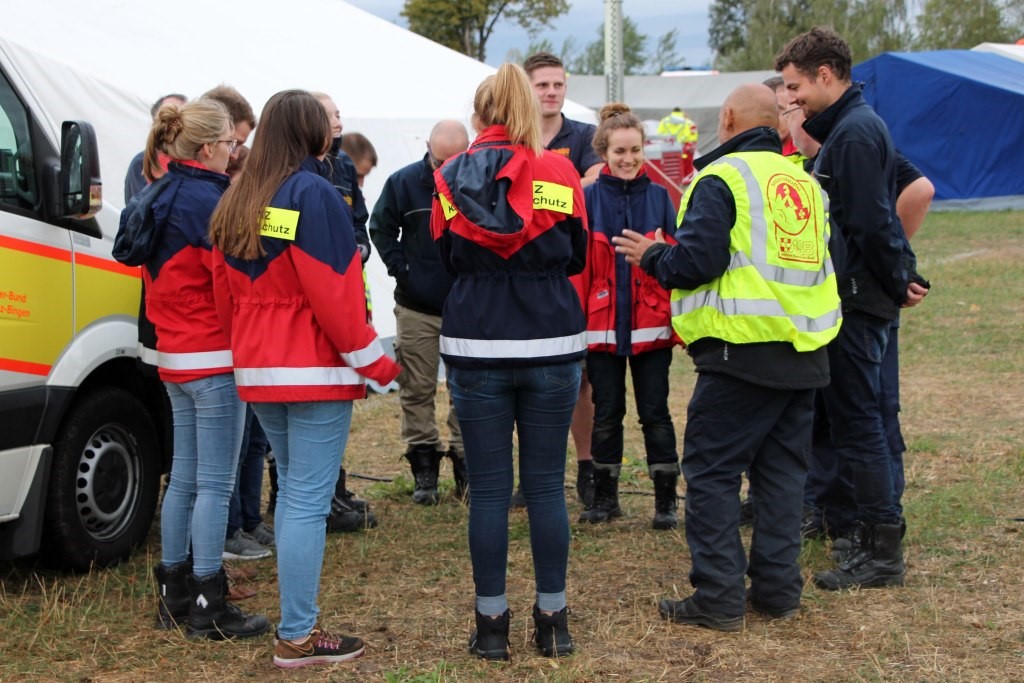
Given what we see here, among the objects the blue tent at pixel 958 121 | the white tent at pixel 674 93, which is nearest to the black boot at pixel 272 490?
the blue tent at pixel 958 121

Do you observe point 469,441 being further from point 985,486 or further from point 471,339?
point 985,486

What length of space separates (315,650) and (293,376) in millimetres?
961

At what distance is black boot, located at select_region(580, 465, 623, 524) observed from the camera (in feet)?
19.2

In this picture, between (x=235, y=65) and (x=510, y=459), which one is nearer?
(x=510, y=459)

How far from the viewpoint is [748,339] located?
4262 millimetres

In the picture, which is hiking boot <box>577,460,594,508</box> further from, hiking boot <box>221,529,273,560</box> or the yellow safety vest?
the yellow safety vest

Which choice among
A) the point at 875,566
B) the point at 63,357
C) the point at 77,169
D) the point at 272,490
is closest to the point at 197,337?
the point at 63,357

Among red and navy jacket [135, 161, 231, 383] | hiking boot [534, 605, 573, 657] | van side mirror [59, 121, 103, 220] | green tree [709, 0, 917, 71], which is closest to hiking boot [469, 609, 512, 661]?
hiking boot [534, 605, 573, 657]

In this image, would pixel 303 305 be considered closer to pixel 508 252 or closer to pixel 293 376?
pixel 293 376

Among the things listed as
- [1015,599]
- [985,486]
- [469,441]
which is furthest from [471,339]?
[985,486]

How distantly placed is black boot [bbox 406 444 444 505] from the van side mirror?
2329 mm

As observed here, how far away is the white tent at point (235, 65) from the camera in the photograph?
8.06 meters

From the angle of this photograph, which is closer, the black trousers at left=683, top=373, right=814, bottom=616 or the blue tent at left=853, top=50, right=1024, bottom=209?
the black trousers at left=683, top=373, right=814, bottom=616

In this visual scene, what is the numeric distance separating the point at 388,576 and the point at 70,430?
57.8 inches
